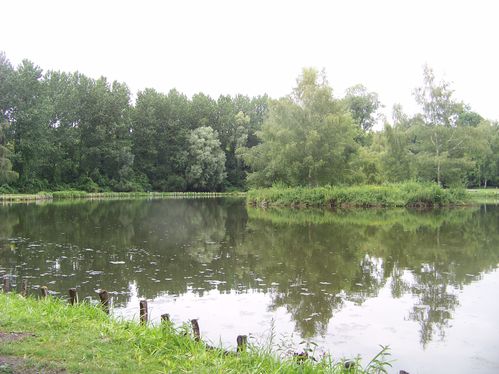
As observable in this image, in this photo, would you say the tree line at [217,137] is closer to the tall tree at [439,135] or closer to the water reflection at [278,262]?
the tall tree at [439,135]

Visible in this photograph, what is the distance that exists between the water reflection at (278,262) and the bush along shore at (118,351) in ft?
8.93

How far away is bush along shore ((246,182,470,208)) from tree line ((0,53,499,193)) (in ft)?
7.09

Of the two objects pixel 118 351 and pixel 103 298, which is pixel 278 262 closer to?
pixel 103 298

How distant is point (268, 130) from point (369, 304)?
40041mm

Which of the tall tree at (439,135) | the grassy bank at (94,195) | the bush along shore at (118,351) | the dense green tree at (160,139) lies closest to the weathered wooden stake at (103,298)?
the bush along shore at (118,351)

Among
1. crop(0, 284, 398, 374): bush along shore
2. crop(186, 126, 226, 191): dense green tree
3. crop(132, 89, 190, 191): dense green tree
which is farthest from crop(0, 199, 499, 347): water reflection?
crop(132, 89, 190, 191): dense green tree

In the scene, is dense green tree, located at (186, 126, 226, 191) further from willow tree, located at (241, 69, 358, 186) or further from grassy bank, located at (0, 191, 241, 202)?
willow tree, located at (241, 69, 358, 186)

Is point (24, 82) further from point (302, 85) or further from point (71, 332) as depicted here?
point (71, 332)

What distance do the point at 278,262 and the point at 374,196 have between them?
29365 millimetres

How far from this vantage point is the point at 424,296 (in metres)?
11.1

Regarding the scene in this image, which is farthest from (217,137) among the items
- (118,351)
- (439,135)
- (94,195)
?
(118,351)

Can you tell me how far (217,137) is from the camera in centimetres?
8294

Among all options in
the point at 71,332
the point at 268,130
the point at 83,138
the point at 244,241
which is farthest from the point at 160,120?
the point at 71,332

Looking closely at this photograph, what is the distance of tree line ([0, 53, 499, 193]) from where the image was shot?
46.6m
